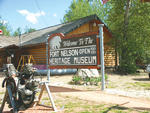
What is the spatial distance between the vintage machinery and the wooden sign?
11.2 ft

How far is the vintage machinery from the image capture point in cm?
439

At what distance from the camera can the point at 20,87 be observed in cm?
446

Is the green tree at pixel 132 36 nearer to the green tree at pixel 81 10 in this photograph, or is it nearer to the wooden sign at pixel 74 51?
the wooden sign at pixel 74 51

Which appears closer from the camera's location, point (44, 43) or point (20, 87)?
point (20, 87)

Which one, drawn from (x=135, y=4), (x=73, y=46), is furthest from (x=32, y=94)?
(x=135, y=4)

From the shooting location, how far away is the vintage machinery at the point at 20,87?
14.4 feet

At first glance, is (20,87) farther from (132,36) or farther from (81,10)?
(81,10)

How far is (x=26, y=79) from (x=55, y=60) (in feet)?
15.1

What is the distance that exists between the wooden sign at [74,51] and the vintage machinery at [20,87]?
11.2ft

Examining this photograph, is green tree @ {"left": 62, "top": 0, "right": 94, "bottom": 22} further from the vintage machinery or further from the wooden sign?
the vintage machinery

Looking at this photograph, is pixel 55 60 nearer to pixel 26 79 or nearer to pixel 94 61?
pixel 94 61

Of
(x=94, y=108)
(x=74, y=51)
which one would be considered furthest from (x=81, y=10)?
(x=94, y=108)

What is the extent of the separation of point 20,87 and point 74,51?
413cm

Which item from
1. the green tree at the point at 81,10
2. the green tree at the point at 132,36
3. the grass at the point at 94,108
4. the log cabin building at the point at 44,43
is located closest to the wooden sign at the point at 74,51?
the grass at the point at 94,108
